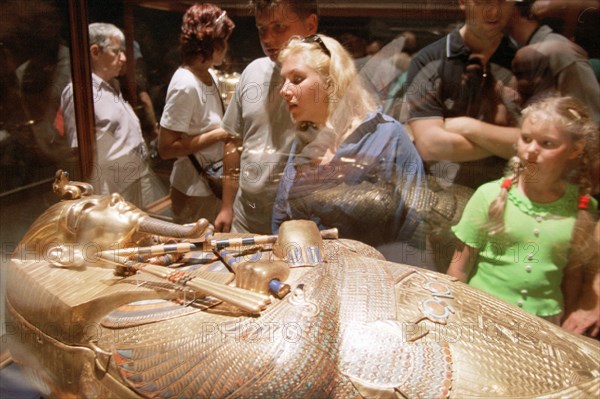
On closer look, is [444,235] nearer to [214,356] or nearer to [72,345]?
[214,356]

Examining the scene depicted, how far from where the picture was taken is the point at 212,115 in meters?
2.58

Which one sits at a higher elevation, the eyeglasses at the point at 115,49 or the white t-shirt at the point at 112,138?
the eyeglasses at the point at 115,49

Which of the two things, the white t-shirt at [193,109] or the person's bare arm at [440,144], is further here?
the white t-shirt at [193,109]

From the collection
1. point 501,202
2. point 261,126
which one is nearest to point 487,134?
point 501,202

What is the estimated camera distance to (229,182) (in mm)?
2709

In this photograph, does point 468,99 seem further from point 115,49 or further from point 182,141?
point 115,49

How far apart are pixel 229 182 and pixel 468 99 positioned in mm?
1346

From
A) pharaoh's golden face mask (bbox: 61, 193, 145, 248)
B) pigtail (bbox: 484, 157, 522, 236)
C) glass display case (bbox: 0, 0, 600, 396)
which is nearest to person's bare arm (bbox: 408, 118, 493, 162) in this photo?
pigtail (bbox: 484, 157, 522, 236)

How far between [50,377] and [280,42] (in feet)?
5.61

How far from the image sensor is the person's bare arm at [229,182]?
262 cm

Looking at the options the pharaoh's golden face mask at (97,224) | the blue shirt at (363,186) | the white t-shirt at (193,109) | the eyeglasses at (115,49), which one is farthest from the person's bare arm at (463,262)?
the eyeglasses at (115,49)

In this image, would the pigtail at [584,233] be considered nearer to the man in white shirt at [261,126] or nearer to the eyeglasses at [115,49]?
the man in white shirt at [261,126]

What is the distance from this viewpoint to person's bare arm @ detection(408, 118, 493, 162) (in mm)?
2359

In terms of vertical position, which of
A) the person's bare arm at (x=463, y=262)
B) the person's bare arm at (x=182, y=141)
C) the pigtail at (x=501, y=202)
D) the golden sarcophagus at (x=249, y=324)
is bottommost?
the person's bare arm at (x=463, y=262)
